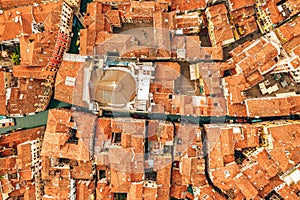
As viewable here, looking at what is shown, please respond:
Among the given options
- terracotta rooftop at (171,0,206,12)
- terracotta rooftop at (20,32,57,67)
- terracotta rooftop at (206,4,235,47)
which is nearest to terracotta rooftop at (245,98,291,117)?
terracotta rooftop at (206,4,235,47)

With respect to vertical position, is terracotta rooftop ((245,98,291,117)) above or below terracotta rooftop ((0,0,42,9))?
below

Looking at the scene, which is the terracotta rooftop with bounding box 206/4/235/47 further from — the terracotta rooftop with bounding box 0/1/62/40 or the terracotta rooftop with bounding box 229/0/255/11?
the terracotta rooftop with bounding box 0/1/62/40

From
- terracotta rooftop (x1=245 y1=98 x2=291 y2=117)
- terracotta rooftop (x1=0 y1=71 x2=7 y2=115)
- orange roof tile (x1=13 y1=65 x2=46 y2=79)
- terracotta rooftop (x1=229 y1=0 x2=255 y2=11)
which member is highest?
terracotta rooftop (x1=229 y1=0 x2=255 y2=11)

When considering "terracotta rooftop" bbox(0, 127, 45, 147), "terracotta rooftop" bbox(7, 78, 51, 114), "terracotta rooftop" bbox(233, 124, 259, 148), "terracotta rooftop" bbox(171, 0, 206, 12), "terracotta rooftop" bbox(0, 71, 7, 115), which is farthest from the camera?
"terracotta rooftop" bbox(0, 127, 45, 147)

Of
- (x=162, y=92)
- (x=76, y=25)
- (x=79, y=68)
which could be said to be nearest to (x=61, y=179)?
(x=79, y=68)

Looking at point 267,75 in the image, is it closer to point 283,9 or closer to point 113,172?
point 283,9

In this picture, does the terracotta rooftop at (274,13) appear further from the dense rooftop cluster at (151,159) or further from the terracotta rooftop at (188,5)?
the dense rooftop cluster at (151,159)

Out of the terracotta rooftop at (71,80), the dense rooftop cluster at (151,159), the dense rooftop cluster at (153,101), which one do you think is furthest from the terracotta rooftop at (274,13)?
the terracotta rooftop at (71,80)

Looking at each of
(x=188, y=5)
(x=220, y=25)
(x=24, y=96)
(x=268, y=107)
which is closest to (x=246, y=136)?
(x=268, y=107)
